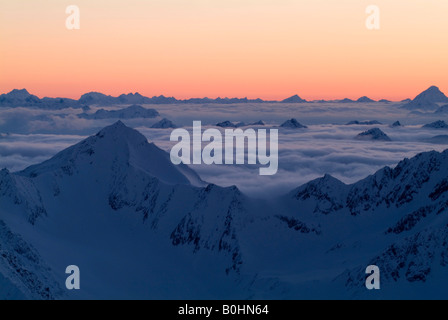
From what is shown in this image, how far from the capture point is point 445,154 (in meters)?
179

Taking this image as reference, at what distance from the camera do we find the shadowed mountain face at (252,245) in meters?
133

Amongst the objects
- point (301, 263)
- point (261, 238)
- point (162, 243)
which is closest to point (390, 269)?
point (301, 263)

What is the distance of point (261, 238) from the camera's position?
184125 mm

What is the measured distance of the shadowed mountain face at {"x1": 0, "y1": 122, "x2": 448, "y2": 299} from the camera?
132875 mm

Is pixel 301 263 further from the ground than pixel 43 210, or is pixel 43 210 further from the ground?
pixel 43 210

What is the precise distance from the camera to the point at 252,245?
7111 inches

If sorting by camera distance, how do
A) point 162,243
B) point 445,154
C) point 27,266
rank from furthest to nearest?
point 162,243 < point 445,154 < point 27,266

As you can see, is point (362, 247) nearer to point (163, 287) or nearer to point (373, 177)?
point (373, 177)

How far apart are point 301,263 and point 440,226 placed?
4831 centimetres

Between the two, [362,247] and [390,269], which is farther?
[362,247]

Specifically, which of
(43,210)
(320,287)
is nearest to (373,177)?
(320,287)

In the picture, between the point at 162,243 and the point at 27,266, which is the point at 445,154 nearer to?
the point at 162,243
